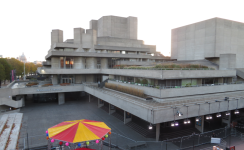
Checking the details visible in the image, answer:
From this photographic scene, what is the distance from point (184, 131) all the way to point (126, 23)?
48.1m

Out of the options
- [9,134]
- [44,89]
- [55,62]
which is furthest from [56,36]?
[9,134]

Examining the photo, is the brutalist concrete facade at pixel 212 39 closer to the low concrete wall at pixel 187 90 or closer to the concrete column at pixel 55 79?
the low concrete wall at pixel 187 90

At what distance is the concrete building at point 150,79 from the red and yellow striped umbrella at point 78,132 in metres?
5.78

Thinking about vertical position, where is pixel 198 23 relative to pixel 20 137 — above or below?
above

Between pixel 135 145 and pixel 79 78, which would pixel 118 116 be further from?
pixel 79 78

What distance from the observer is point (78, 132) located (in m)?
10.7

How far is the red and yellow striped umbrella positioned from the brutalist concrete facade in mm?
38770

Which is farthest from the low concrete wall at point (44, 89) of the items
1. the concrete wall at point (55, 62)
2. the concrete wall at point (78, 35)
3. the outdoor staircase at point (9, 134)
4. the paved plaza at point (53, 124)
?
the concrete wall at point (78, 35)

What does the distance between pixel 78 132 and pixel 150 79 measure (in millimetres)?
14007

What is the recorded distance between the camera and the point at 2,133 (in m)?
17.1

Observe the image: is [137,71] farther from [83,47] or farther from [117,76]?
[83,47]

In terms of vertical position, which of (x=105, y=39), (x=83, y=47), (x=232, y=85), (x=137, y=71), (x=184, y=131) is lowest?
(x=184, y=131)

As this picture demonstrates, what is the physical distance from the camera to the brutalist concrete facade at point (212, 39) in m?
39.5

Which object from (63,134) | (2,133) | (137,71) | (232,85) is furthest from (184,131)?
(2,133)
